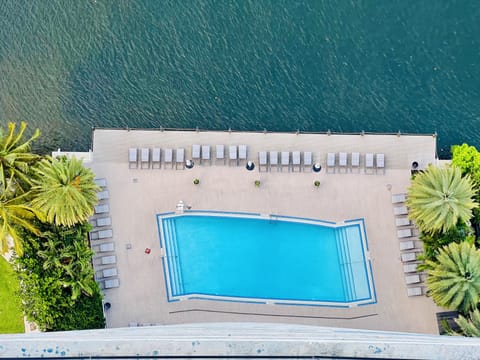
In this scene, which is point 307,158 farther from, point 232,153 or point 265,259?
point 265,259

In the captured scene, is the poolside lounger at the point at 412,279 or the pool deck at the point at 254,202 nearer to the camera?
the pool deck at the point at 254,202

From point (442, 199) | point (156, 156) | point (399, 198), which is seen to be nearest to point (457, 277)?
point (442, 199)

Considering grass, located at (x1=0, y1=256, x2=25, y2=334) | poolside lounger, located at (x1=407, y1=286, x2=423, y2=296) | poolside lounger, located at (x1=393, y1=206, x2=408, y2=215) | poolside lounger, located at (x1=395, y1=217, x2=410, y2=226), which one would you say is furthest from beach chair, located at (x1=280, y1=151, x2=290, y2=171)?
grass, located at (x1=0, y1=256, x2=25, y2=334)

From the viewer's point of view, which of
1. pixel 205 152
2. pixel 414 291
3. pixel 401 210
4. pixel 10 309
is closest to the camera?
pixel 414 291

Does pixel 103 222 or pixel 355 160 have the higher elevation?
pixel 355 160

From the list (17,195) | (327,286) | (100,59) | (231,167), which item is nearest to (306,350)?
(327,286)

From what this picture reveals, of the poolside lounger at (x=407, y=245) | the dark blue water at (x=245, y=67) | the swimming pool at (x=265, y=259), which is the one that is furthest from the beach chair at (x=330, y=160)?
the poolside lounger at (x=407, y=245)

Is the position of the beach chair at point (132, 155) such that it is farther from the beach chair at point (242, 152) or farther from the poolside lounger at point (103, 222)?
the beach chair at point (242, 152)
